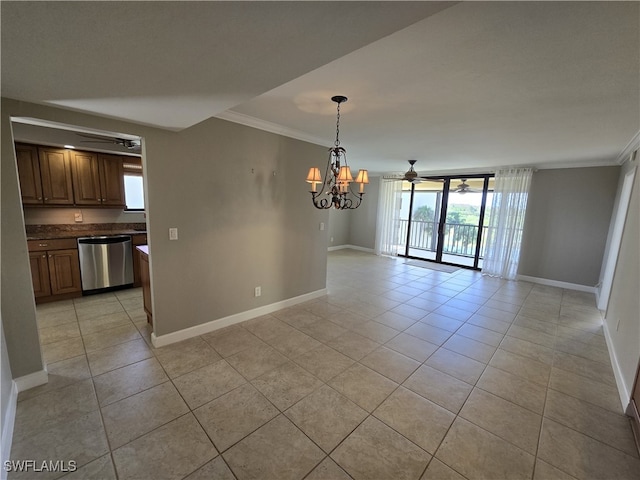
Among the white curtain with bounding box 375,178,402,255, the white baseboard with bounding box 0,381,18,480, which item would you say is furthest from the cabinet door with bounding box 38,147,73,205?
the white curtain with bounding box 375,178,402,255

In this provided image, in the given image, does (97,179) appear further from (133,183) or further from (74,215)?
(74,215)

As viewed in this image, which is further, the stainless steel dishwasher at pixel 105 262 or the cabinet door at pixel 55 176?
the stainless steel dishwasher at pixel 105 262

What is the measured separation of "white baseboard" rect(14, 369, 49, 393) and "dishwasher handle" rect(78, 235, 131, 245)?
7.66 feet

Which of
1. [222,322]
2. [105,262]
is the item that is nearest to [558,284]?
[222,322]

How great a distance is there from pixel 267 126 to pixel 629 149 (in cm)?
483

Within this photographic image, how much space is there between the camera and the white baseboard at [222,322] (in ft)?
9.13

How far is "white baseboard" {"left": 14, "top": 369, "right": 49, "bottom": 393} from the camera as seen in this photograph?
2064 millimetres

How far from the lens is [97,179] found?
416 cm

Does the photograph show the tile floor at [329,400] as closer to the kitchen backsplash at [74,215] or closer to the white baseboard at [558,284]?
the kitchen backsplash at [74,215]

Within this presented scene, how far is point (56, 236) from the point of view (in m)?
3.70

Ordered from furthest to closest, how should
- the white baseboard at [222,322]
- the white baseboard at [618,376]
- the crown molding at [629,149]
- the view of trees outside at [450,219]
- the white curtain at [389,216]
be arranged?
1. the white curtain at [389,216]
2. the view of trees outside at [450,219]
3. the crown molding at [629,149]
4. the white baseboard at [222,322]
5. the white baseboard at [618,376]

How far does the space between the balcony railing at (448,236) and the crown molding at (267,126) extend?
186 inches

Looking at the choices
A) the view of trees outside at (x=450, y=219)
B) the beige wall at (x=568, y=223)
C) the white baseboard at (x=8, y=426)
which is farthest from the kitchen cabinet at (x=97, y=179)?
the beige wall at (x=568, y=223)

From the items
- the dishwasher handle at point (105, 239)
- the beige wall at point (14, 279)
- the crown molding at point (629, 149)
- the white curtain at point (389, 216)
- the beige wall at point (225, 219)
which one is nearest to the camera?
the beige wall at point (14, 279)
